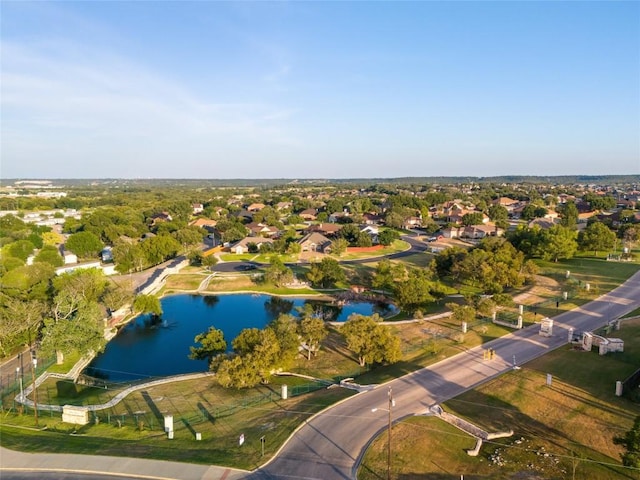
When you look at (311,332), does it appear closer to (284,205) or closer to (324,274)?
(324,274)

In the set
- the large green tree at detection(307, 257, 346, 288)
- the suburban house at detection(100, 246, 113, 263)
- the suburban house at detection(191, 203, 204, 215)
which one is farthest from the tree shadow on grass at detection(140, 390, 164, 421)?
the suburban house at detection(191, 203, 204, 215)

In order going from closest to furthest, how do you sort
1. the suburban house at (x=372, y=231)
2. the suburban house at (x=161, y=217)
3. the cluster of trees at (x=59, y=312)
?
the cluster of trees at (x=59, y=312)
the suburban house at (x=372, y=231)
the suburban house at (x=161, y=217)

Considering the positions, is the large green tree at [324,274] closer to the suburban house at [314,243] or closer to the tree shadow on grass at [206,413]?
the suburban house at [314,243]

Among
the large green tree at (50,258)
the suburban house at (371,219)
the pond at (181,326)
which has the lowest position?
the pond at (181,326)

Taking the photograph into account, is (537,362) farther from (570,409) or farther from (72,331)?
(72,331)

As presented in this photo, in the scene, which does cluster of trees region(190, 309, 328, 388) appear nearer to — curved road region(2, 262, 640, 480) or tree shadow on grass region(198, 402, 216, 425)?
tree shadow on grass region(198, 402, 216, 425)

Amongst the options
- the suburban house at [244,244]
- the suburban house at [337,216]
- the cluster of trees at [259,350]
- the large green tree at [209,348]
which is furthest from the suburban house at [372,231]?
the large green tree at [209,348]
